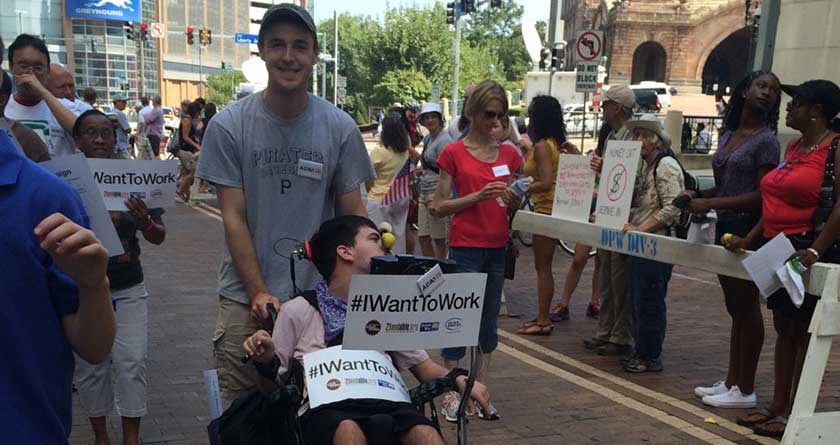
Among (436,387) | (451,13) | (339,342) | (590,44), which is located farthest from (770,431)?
(451,13)

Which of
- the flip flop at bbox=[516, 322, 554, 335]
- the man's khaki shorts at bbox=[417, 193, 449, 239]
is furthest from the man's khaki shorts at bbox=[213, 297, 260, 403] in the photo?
the man's khaki shorts at bbox=[417, 193, 449, 239]

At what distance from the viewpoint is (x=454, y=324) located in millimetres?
2939

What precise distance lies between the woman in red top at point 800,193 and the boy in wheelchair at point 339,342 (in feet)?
7.61

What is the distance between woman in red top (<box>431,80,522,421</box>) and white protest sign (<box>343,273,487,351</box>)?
6.82ft

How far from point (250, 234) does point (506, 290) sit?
6.20 metres

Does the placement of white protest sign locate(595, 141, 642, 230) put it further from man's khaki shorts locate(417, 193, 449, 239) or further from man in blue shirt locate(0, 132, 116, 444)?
man in blue shirt locate(0, 132, 116, 444)

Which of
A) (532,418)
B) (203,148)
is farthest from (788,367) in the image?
(203,148)

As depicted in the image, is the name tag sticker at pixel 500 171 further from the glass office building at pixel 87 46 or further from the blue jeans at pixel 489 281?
the glass office building at pixel 87 46

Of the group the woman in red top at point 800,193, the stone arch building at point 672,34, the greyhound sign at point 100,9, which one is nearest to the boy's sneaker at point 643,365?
the woman in red top at point 800,193

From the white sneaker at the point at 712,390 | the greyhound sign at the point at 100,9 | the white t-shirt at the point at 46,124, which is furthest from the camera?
the greyhound sign at the point at 100,9

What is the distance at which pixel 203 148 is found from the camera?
10.5ft

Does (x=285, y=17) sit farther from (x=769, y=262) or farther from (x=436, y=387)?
(x=769, y=262)

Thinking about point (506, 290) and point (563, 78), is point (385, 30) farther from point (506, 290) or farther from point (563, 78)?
point (506, 290)

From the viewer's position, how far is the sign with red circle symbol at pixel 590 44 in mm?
16297
